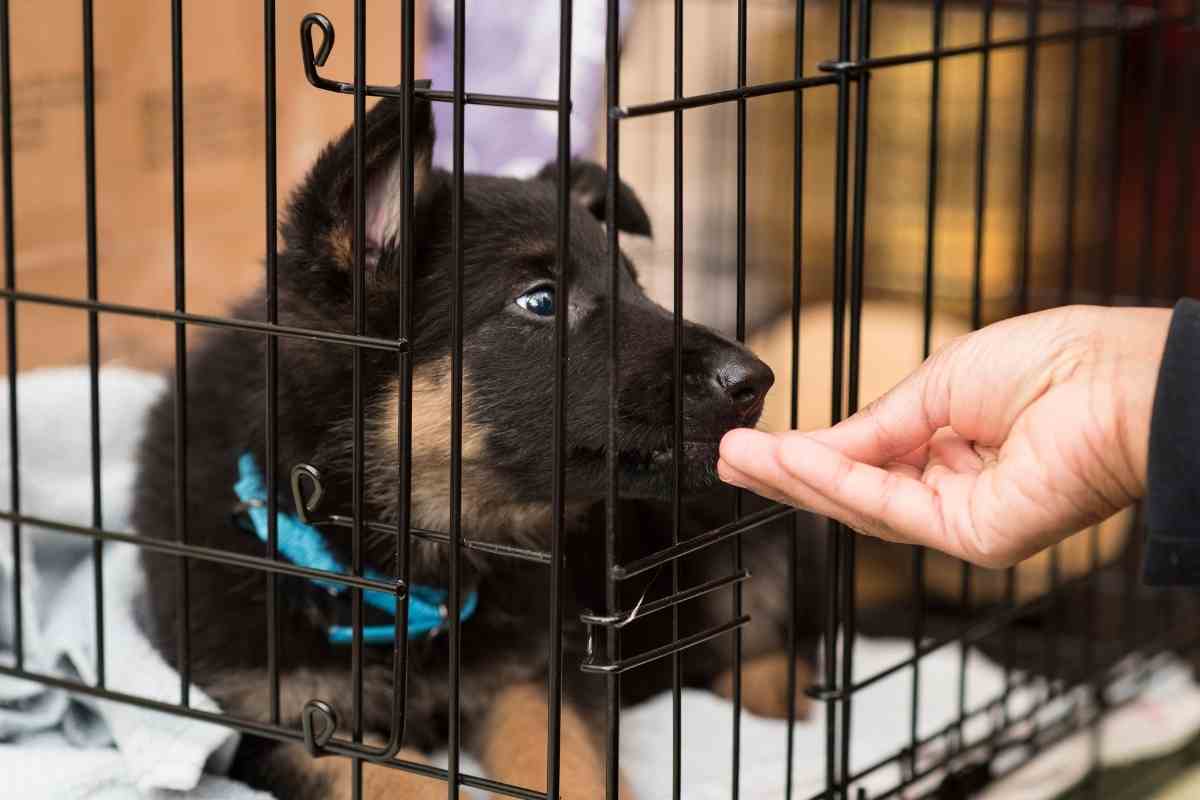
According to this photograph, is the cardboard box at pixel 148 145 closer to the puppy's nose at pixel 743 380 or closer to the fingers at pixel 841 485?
the puppy's nose at pixel 743 380

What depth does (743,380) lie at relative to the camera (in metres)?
1.75

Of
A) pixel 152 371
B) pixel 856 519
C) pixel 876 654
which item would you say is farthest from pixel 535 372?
pixel 152 371

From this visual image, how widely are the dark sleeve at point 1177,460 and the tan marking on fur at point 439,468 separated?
936mm

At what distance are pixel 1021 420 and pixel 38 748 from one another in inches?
57.8

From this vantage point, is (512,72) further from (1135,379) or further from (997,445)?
(1135,379)

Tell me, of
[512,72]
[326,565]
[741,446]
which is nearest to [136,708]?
[326,565]

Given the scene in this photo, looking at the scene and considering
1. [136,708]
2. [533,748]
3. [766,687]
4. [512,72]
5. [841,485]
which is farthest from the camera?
[512,72]

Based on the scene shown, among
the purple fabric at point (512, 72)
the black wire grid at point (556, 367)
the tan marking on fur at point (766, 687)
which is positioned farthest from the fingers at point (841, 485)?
the purple fabric at point (512, 72)

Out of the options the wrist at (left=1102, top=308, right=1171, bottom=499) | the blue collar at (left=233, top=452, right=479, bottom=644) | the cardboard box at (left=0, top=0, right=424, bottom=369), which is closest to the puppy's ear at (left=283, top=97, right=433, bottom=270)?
the blue collar at (left=233, top=452, right=479, bottom=644)

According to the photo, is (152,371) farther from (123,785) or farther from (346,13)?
(123,785)

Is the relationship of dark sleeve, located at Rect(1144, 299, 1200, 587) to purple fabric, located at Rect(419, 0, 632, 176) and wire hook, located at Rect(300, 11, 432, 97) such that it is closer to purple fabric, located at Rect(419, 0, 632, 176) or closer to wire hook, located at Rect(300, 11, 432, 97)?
wire hook, located at Rect(300, 11, 432, 97)

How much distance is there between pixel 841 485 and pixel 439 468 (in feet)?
2.51

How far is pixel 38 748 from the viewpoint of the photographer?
6.97ft

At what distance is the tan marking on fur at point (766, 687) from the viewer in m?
2.60
